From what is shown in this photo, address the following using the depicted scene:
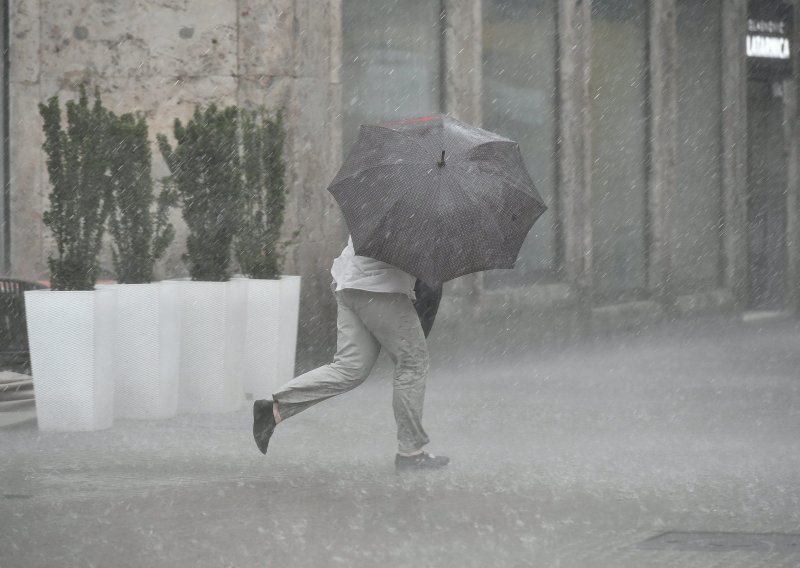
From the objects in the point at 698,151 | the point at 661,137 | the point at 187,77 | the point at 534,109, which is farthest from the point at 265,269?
the point at 698,151

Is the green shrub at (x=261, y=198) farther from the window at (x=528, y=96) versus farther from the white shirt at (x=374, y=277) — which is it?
the window at (x=528, y=96)

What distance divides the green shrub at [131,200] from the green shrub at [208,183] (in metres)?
0.30

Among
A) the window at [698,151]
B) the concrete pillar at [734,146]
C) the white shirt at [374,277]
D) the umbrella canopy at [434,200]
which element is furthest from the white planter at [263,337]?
the concrete pillar at [734,146]

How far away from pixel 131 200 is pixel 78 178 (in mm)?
461

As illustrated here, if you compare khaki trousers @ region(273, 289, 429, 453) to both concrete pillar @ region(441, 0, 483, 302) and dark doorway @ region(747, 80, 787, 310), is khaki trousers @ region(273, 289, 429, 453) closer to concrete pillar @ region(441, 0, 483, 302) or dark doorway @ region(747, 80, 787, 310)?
concrete pillar @ region(441, 0, 483, 302)

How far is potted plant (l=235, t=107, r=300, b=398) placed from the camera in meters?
9.89

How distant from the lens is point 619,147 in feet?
53.7

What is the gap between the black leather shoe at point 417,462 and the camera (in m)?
7.33

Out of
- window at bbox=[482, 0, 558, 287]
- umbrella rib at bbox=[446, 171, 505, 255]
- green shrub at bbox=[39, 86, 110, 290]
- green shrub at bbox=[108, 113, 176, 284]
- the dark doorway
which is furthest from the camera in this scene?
the dark doorway

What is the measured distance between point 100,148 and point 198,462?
2294 mm

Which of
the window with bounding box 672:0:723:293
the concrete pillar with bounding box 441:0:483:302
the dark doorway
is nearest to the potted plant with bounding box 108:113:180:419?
the concrete pillar with bounding box 441:0:483:302

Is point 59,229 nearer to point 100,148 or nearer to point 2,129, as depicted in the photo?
point 100,148

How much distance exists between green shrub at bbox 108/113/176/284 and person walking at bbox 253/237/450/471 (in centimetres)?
220

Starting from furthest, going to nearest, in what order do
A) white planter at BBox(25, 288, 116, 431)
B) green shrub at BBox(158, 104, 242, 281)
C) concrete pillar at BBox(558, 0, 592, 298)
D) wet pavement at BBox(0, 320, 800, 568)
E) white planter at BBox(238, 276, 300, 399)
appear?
concrete pillar at BBox(558, 0, 592, 298)
white planter at BBox(238, 276, 300, 399)
green shrub at BBox(158, 104, 242, 281)
white planter at BBox(25, 288, 116, 431)
wet pavement at BBox(0, 320, 800, 568)
